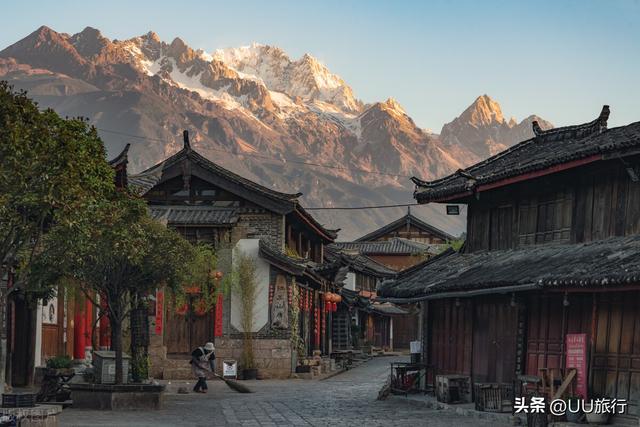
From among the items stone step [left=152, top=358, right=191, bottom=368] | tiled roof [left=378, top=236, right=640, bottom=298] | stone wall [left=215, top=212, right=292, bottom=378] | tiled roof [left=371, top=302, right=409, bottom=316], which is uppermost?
tiled roof [left=378, top=236, right=640, bottom=298]

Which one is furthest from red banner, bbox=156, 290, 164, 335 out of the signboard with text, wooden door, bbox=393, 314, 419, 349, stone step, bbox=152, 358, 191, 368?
wooden door, bbox=393, 314, 419, 349

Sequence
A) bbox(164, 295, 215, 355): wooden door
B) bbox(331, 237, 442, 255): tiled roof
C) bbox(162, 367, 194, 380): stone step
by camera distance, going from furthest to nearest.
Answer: bbox(331, 237, 442, 255): tiled roof
bbox(164, 295, 215, 355): wooden door
bbox(162, 367, 194, 380): stone step

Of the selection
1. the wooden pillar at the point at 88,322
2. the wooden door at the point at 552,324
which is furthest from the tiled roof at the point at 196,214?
the wooden door at the point at 552,324

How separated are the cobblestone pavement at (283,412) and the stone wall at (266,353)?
464 cm

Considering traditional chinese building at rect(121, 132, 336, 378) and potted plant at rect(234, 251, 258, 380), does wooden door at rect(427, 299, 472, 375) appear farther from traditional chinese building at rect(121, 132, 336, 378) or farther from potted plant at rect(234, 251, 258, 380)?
potted plant at rect(234, 251, 258, 380)

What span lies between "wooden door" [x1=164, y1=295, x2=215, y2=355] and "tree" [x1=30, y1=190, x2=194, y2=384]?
49.0 ft

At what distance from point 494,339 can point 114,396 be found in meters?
9.39

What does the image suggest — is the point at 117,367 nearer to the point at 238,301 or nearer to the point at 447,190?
the point at 447,190

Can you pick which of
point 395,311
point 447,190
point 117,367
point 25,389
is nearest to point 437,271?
point 447,190

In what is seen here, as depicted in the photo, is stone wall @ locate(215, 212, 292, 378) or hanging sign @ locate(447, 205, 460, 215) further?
stone wall @ locate(215, 212, 292, 378)

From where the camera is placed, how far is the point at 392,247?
319 feet

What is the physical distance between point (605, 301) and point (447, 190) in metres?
8.99

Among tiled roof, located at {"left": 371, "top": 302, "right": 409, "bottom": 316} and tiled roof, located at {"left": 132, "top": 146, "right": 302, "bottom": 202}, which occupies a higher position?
tiled roof, located at {"left": 132, "top": 146, "right": 302, "bottom": 202}

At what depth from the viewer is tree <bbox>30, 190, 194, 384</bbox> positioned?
24438 mm
